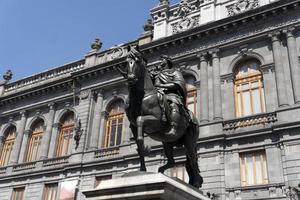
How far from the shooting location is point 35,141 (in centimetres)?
2925

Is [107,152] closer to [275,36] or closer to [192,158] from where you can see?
[275,36]

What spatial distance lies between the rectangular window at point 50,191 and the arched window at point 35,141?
9.90ft

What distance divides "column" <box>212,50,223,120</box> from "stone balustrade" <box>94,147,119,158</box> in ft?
22.9

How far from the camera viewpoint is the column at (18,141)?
29.0 m

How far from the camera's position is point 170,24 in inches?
1033

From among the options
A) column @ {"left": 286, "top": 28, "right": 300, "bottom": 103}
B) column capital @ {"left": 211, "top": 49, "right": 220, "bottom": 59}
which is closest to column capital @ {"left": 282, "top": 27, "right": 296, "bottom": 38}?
column @ {"left": 286, "top": 28, "right": 300, "bottom": 103}

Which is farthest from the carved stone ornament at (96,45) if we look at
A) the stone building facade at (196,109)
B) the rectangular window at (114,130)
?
the rectangular window at (114,130)

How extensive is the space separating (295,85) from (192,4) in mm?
9874

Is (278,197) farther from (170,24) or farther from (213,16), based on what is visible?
(170,24)

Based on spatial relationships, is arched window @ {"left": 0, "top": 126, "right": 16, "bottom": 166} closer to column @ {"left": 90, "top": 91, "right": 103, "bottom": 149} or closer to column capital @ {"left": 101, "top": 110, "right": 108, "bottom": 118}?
column @ {"left": 90, "top": 91, "right": 103, "bottom": 149}

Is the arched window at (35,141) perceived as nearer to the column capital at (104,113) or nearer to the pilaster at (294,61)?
the column capital at (104,113)

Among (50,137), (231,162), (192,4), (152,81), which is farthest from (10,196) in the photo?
(152,81)

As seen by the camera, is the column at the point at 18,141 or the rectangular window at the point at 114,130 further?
the column at the point at 18,141

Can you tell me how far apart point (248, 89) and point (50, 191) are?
1497 cm
